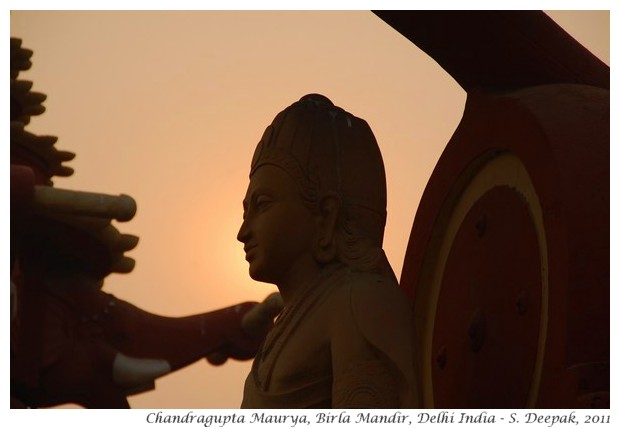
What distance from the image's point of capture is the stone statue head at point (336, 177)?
628 centimetres

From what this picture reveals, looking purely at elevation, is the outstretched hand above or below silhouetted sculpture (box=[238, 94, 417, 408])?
above

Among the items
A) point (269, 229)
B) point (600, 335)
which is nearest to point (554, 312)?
point (600, 335)

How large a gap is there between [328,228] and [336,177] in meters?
0.20

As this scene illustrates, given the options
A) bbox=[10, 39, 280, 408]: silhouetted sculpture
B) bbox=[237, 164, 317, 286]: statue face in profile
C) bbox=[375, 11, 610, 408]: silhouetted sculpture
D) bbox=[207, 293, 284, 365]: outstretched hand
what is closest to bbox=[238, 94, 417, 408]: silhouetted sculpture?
bbox=[237, 164, 317, 286]: statue face in profile

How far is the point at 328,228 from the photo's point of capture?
6.29 metres

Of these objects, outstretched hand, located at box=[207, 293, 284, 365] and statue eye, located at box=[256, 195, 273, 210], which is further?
outstretched hand, located at box=[207, 293, 284, 365]

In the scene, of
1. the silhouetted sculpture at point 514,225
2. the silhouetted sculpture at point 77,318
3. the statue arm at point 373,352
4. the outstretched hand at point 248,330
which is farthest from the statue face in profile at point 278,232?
the outstretched hand at point 248,330

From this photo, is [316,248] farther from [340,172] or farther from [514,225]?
[514,225]

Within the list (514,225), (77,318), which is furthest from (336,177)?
(77,318)

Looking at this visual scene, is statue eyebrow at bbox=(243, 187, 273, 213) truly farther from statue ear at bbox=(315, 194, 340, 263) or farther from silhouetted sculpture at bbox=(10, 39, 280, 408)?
silhouetted sculpture at bbox=(10, 39, 280, 408)

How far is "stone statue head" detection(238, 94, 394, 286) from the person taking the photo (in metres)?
6.28

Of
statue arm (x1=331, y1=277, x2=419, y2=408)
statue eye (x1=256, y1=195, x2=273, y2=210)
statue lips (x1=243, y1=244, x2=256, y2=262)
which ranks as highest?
statue eye (x1=256, y1=195, x2=273, y2=210)

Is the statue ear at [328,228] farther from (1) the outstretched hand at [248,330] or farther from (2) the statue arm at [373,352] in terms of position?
(1) the outstretched hand at [248,330]

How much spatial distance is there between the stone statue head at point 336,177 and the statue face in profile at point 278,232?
0.03 meters
